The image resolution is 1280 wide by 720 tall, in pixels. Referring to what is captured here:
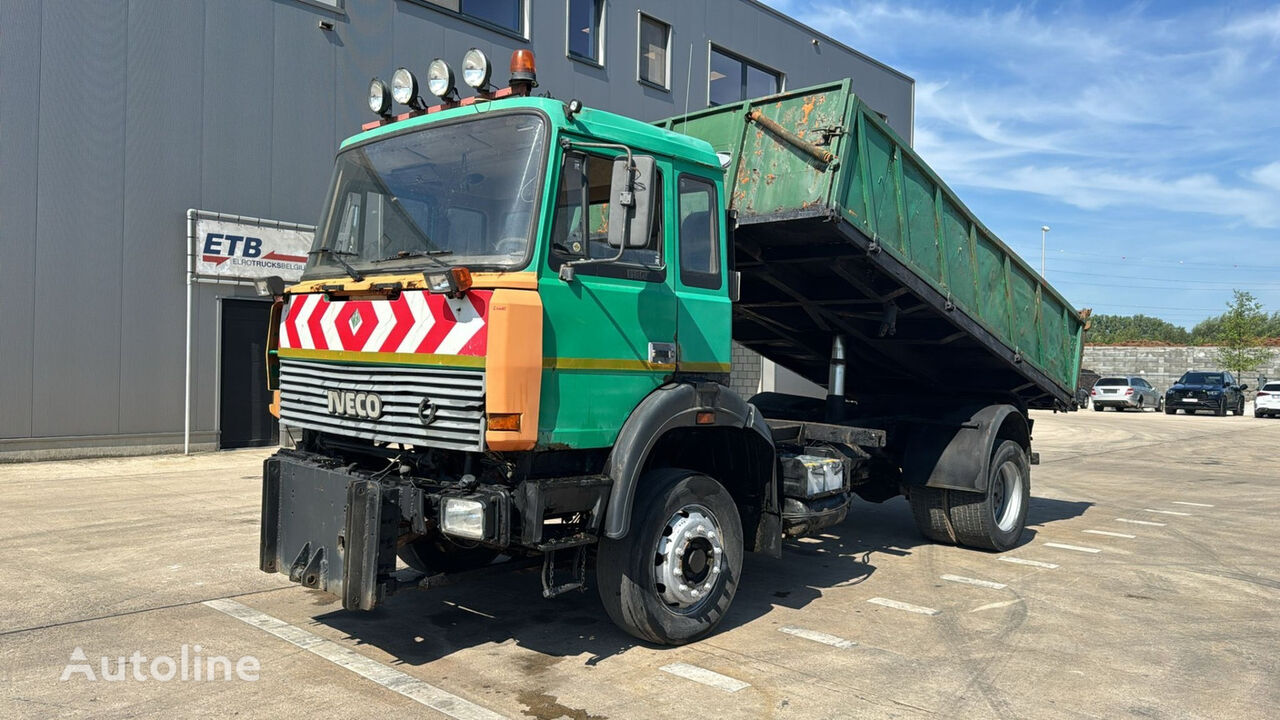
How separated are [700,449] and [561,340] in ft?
5.18

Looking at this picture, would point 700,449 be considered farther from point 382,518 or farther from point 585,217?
point 382,518

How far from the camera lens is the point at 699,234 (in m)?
5.43

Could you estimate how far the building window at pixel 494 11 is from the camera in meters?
15.9

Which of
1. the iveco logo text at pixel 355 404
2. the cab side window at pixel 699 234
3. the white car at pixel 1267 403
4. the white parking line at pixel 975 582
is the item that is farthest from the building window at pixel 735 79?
the white car at pixel 1267 403

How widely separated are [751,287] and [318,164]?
9.42 meters

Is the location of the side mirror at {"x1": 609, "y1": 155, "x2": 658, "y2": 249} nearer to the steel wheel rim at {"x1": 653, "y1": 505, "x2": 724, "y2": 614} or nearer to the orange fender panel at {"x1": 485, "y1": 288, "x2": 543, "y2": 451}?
the orange fender panel at {"x1": 485, "y1": 288, "x2": 543, "y2": 451}

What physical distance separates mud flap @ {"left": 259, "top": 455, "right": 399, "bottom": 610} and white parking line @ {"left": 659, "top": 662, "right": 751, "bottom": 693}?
1.54m

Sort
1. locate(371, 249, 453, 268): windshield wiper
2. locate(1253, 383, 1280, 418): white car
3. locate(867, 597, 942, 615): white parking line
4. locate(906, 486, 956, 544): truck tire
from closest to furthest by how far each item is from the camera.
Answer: locate(371, 249, 453, 268): windshield wiper
locate(867, 597, 942, 615): white parking line
locate(906, 486, 956, 544): truck tire
locate(1253, 383, 1280, 418): white car

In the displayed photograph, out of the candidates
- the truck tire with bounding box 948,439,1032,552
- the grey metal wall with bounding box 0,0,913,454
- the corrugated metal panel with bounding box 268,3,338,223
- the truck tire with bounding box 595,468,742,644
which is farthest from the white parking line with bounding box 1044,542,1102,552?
the grey metal wall with bounding box 0,0,913,454

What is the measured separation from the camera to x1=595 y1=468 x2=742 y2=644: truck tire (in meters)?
4.97

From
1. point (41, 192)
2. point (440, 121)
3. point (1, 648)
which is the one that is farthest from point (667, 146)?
point (41, 192)

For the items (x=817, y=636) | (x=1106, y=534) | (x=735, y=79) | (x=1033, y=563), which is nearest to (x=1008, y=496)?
(x=1033, y=563)

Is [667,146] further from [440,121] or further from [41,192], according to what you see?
[41,192]

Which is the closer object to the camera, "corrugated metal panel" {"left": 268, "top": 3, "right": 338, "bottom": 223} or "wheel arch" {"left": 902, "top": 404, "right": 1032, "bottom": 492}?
"wheel arch" {"left": 902, "top": 404, "right": 1032, "bottom": 492}
